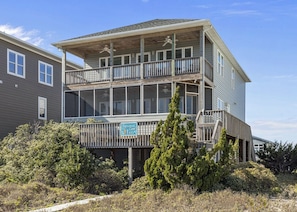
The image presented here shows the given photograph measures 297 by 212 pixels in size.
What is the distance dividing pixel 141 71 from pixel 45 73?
27.5ft

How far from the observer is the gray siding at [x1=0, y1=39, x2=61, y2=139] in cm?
2031

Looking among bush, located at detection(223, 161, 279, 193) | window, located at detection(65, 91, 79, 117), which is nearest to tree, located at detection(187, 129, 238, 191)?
bush, located at detection(223, 161, 279, 193)

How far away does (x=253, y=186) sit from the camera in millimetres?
13062

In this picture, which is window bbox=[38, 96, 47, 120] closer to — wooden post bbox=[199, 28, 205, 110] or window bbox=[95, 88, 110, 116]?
window bbox=[95, 88, 110, 116]

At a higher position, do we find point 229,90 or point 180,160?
point 229,90

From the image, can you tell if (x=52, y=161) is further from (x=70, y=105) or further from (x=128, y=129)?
(x=70, y=105)

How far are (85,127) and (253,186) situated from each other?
298 inches

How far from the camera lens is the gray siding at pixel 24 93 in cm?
2031

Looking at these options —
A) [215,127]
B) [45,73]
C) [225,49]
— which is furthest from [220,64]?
[45,73]

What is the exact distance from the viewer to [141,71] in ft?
61.7

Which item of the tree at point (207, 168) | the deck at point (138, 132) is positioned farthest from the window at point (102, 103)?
the tree at point (207, 168)

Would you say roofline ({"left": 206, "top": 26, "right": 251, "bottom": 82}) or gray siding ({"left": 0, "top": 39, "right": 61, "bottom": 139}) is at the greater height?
roofline ({"left": 206, "top": 26, "right": 251, "bottom": 82})

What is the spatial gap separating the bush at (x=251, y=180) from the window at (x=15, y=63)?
14246mm

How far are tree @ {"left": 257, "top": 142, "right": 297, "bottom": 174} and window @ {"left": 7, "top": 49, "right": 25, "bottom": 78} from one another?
614 inches
